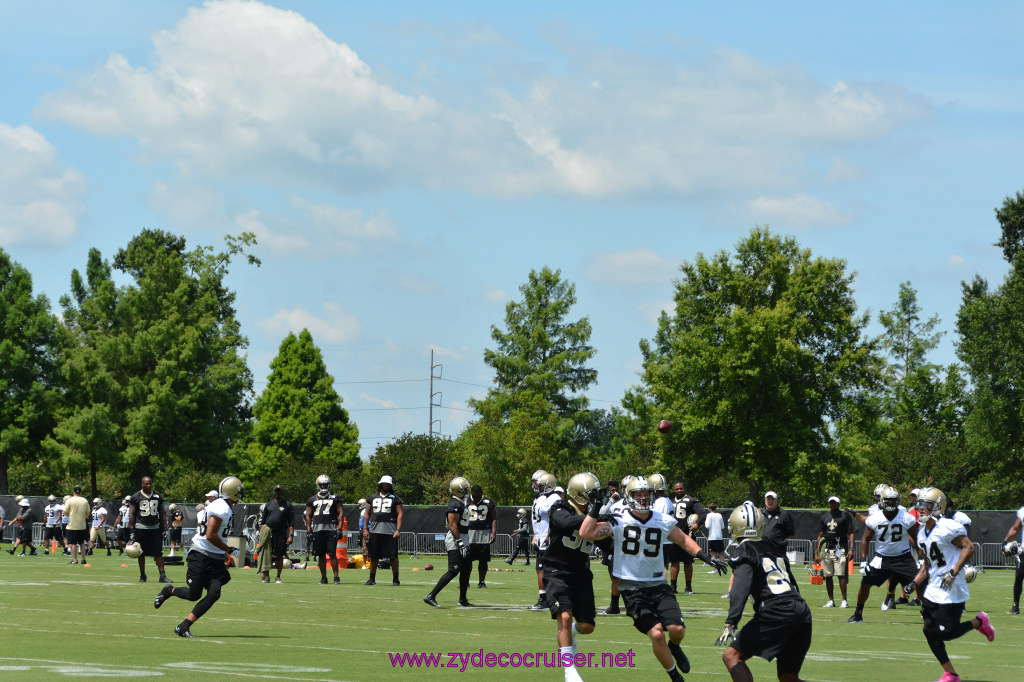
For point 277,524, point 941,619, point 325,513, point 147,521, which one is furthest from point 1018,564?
point 147,521

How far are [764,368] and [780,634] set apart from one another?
A: 5047 centimetres

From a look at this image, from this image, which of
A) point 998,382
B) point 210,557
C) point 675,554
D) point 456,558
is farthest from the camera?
point 998,382

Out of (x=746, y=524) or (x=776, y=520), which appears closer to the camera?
(x=746, y=524)

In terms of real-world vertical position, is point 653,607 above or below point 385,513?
below

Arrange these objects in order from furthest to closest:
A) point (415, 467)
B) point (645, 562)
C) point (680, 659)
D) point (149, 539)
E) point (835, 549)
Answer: point (415, 467) → point (149, 539) → point (835, 549) → point (680, 659) → point (645, 562)

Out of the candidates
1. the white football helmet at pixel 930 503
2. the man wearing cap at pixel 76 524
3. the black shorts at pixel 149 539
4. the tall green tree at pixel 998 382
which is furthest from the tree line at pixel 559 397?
the white football helmet at pixel 930 503

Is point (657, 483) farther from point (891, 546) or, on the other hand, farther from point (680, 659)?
point (680, 659)

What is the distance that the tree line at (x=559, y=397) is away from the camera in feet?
193

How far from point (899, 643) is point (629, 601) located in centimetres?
627

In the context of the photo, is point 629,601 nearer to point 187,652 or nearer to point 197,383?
point 187,652

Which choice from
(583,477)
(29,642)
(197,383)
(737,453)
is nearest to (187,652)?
(29,642)

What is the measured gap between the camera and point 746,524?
396 inches

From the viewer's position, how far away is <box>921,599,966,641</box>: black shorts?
12.1 metres

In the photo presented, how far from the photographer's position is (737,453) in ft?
198
